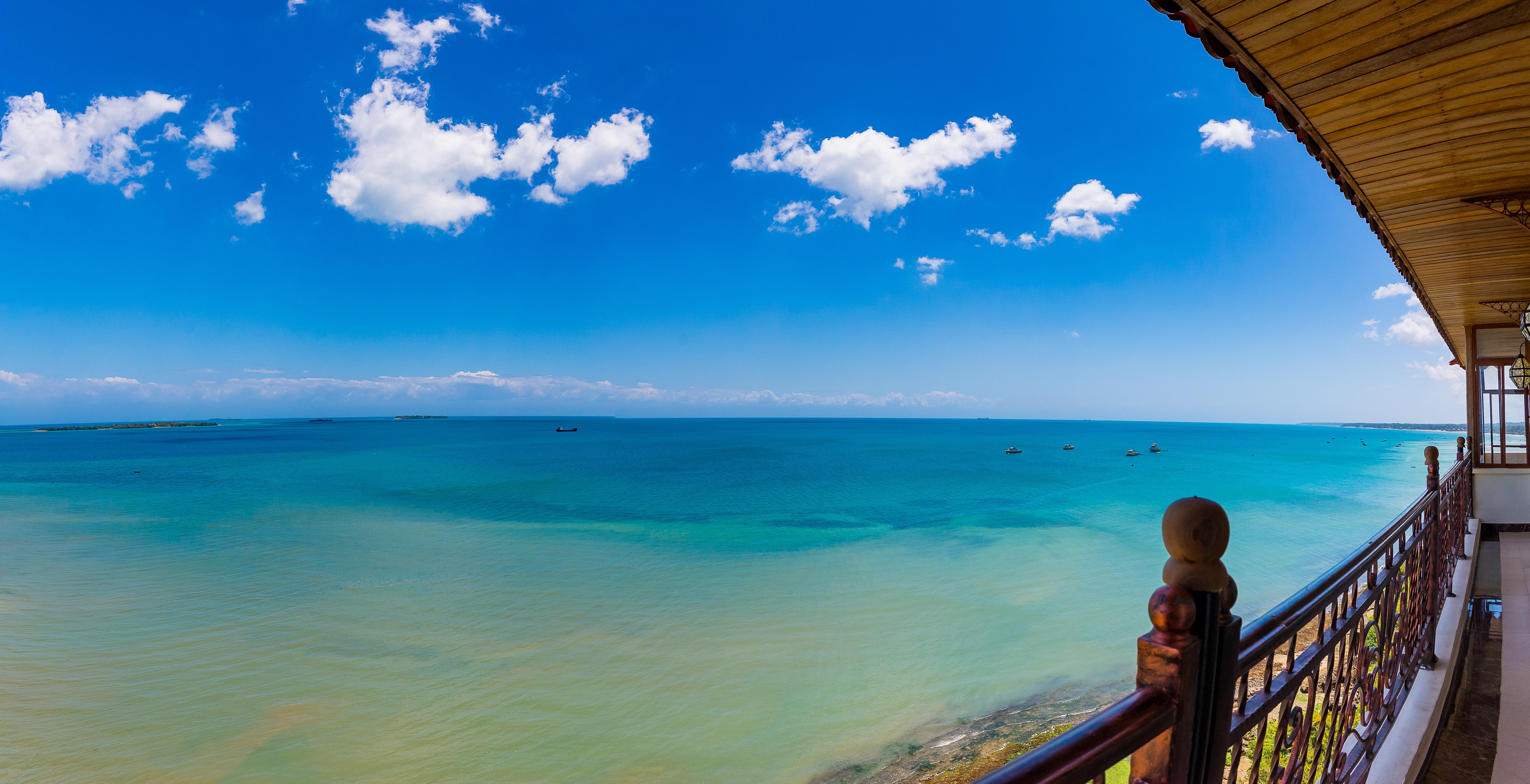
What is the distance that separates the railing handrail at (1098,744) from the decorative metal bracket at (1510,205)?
5.36 m

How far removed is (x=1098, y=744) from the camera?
33.7 inches

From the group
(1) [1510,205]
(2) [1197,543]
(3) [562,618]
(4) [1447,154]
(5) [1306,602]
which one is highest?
(4) [1447,154]

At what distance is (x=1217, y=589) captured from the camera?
3.21 feet

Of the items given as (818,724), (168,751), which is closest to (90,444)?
(168,751)

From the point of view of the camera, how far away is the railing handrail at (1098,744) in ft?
2.52

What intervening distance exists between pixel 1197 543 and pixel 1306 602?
91cm

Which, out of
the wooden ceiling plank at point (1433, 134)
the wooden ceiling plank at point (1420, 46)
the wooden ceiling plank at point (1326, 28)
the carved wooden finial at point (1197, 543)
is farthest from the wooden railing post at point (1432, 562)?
the carved wooden finial at point (1197, 543)

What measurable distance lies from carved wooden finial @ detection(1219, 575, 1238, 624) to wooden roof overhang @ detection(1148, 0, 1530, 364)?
2366 millimetres

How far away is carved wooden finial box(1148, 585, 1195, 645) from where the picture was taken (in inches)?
38.3

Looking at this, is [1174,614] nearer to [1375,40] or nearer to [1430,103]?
[1375,40]

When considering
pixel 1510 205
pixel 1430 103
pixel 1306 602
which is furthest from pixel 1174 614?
pixel 1510 205

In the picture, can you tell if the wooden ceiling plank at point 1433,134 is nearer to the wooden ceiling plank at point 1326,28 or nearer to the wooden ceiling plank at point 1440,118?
the wooden ceiling plank at point 1440,118

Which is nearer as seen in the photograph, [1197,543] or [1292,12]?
[1197,543]

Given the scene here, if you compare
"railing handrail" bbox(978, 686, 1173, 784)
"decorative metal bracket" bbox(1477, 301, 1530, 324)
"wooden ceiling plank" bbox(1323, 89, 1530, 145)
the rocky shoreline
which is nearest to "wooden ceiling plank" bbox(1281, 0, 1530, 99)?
"wooden ceiling plank" bbox(1323, 89, 1530, 145)
